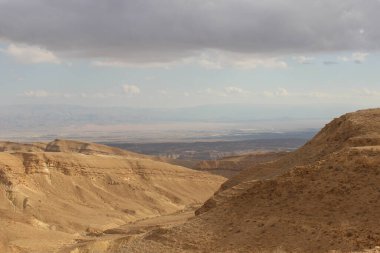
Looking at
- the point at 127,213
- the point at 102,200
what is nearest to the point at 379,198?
the point at 127,213

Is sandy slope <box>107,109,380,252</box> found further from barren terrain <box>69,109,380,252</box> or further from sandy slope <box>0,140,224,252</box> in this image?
sandy slope <box>0,140,224,252</box>

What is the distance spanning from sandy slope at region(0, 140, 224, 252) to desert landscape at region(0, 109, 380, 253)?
0.58ft

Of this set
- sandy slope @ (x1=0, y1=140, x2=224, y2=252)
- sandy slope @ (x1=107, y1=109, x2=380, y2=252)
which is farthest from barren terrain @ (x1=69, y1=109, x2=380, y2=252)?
sandy slope @ (x1=0, y1=140, x2=224, y2=252)

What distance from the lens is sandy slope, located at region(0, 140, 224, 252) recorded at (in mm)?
54594

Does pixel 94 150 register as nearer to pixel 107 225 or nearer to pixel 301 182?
pixel 107 225

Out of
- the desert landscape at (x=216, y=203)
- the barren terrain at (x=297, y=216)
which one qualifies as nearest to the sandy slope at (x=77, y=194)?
the desert landscape at (x=216, y=203)

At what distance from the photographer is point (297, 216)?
84.2 feet

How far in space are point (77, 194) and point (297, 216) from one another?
55.1m

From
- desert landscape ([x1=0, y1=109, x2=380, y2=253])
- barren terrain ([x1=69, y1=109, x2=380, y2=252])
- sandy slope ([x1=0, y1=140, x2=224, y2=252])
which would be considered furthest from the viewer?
sandy slope ([x1=0, y1=140, x2=224, y2=252])

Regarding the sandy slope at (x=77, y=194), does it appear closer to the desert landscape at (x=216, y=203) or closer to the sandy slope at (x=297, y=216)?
the desert landscape at (x=216, y=203)

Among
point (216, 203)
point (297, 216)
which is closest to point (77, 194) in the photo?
point (216, 203)

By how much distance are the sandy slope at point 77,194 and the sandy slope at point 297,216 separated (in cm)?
2211

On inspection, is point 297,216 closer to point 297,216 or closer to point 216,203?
point 297,216

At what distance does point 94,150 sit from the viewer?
14050 cm
